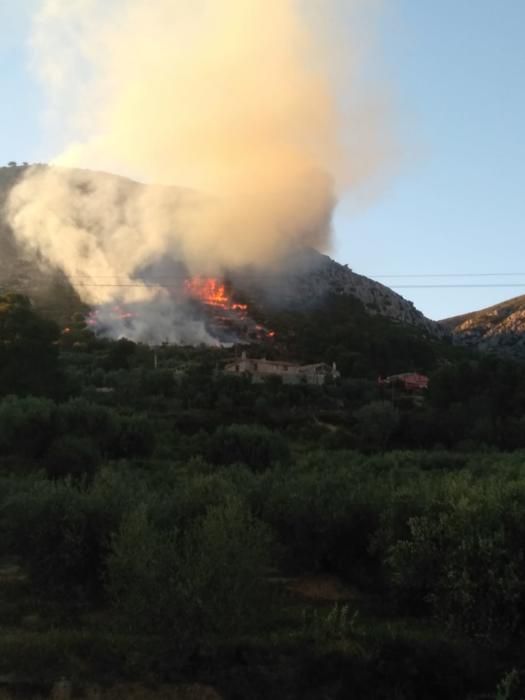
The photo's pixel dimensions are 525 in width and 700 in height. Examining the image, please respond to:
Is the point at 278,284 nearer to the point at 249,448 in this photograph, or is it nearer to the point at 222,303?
the point at 222,303

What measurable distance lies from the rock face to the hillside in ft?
18.0

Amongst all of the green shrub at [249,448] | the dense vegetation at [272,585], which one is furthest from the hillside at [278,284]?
the dense vegetation at [272,585]

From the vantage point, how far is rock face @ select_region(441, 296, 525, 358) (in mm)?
121438

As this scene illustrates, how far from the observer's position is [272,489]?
1662 centimetres

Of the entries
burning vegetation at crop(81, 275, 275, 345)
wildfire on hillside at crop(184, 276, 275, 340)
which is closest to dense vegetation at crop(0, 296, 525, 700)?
burning vegetation at crop(81, 275, 275, 345)

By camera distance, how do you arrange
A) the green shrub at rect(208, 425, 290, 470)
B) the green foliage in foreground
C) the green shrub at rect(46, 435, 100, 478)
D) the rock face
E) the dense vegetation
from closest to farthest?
the dense vegetation → the green foliage in foreground → the green shrub at rect(46, 435, 100, 478) → the green shrub at rect(208, 425, 290, 470) → the rock face

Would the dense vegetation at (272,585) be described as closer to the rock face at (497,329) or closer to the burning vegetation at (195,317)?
the burning vegetation at (195,317)

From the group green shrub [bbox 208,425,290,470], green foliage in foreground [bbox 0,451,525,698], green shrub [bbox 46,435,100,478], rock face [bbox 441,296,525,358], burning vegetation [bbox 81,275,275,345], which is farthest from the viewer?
rock face [bbox 441,296,525,358]

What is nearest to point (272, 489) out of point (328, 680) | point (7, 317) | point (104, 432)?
point (328, 680)

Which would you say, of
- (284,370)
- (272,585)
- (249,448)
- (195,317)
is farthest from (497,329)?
(272,585)

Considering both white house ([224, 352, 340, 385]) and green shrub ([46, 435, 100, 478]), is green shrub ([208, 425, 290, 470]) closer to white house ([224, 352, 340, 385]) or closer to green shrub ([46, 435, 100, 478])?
green shrub ([46, 435, 100, 478])

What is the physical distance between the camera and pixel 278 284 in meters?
147

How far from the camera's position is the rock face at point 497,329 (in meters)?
121

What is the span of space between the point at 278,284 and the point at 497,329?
128 feet
